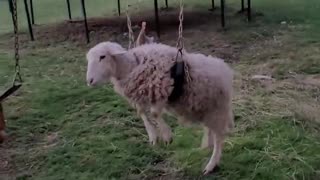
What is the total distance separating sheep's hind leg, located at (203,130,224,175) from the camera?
266 cm

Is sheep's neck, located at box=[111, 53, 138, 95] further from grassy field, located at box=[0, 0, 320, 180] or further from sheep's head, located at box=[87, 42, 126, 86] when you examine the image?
grassy field, located at box=[0, 0, 320, 180]

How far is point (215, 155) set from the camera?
8.91 feet

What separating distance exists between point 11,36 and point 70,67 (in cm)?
199

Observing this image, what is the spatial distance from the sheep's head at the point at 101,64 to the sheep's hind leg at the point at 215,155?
657 mm

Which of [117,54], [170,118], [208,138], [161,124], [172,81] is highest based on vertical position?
[117,54]

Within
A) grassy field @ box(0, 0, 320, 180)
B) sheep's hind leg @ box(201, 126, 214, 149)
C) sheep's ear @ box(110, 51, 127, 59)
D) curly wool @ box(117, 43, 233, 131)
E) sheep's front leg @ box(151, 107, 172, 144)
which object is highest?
sheep's ear @ box(110, 51, 127, 59)

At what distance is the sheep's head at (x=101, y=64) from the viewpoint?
2309mm

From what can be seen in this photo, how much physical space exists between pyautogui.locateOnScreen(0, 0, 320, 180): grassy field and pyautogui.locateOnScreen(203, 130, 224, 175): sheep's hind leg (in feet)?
0.18

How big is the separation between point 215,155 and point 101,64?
79 centimetres

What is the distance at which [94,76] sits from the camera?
2.31m

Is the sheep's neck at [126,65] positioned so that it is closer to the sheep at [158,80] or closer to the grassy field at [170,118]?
the sheep at [158,80]

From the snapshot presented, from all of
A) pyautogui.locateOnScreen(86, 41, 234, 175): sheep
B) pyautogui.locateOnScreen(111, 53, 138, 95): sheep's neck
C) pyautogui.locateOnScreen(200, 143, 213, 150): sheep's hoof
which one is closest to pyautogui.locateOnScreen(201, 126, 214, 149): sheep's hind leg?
pyautogui.locateOnScreen(200, 143, 213, 150): sheep's hoof

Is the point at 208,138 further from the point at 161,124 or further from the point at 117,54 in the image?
the point at 117,54

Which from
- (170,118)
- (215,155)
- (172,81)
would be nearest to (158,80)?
(172,81)
